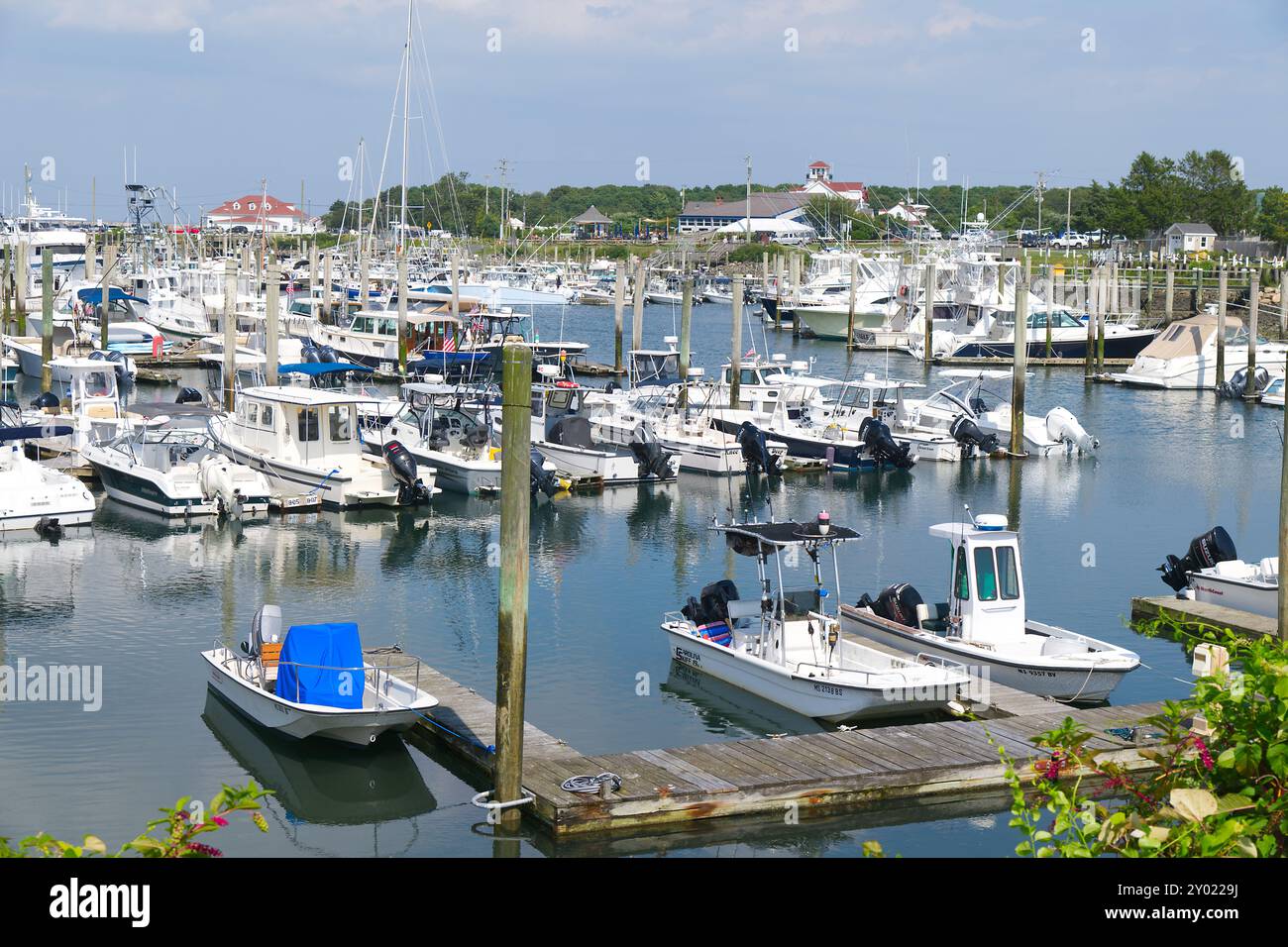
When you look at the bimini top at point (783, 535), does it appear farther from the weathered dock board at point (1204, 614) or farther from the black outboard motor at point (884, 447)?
the black outboard motor at point (884, 447)

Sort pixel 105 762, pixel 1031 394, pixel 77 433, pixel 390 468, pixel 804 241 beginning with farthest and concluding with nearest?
pixel 804 241, pixel 1031 394, pixel 77 433, pixel 390 468, pixel 105 762

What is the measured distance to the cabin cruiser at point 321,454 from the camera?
31.5 meters

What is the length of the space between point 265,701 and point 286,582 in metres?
8.88

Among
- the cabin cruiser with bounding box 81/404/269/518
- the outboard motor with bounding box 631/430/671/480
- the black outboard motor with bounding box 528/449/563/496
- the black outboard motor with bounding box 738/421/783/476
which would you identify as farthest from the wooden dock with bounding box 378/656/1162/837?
the black outboard motor with bounding box 738/421/783/476

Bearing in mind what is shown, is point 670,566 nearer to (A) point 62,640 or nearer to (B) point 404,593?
→ (B) point 404,593

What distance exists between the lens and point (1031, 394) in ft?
183

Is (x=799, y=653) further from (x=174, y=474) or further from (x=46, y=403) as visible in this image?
(x=46, y=403)

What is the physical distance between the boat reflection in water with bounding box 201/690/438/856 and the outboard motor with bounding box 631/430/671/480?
742 inches

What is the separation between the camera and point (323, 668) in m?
16.2

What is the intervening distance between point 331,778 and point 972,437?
26.8 meters

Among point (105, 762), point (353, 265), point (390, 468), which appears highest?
point (353, 265)

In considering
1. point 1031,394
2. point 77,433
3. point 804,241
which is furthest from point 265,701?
point 804,241

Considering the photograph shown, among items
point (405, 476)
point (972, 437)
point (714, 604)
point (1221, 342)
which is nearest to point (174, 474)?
point (405, 476)

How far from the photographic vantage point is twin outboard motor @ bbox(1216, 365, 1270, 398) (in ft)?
177
